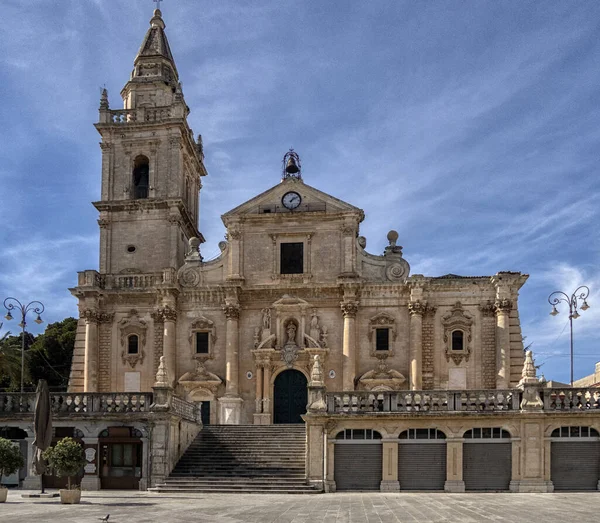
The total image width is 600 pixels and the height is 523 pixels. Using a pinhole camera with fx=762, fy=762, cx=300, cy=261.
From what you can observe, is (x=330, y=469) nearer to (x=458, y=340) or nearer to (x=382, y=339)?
(x=382, y=339)

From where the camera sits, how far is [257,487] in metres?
26.7

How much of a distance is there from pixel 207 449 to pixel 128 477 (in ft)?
11.8

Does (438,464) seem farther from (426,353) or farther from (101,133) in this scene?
(101,133)

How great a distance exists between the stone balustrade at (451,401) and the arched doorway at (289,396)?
42.0 feet

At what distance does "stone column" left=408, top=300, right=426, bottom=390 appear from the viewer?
39312mm

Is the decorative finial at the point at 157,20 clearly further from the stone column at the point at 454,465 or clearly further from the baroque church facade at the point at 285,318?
the stone column at the point at 454,465

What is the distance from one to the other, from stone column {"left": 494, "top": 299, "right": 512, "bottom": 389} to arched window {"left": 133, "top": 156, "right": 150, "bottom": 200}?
2189cm

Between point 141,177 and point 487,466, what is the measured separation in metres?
29.0

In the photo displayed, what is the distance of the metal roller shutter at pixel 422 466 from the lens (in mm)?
26781

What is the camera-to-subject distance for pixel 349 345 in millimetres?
40031

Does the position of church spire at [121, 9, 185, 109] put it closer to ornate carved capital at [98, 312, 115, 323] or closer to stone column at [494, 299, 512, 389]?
ornate carved capital at [98, 312, 115, 323]

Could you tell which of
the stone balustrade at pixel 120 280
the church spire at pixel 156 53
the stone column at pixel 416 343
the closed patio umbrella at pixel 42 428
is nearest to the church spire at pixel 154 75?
the church spire at pixel 156 53

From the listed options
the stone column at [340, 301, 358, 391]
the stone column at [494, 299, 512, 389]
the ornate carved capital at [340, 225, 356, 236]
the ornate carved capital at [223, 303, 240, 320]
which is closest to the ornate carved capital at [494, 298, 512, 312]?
the stone column at [494, 299, 512, 389]

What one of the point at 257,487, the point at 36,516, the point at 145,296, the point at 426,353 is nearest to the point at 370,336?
the point at 426,353
